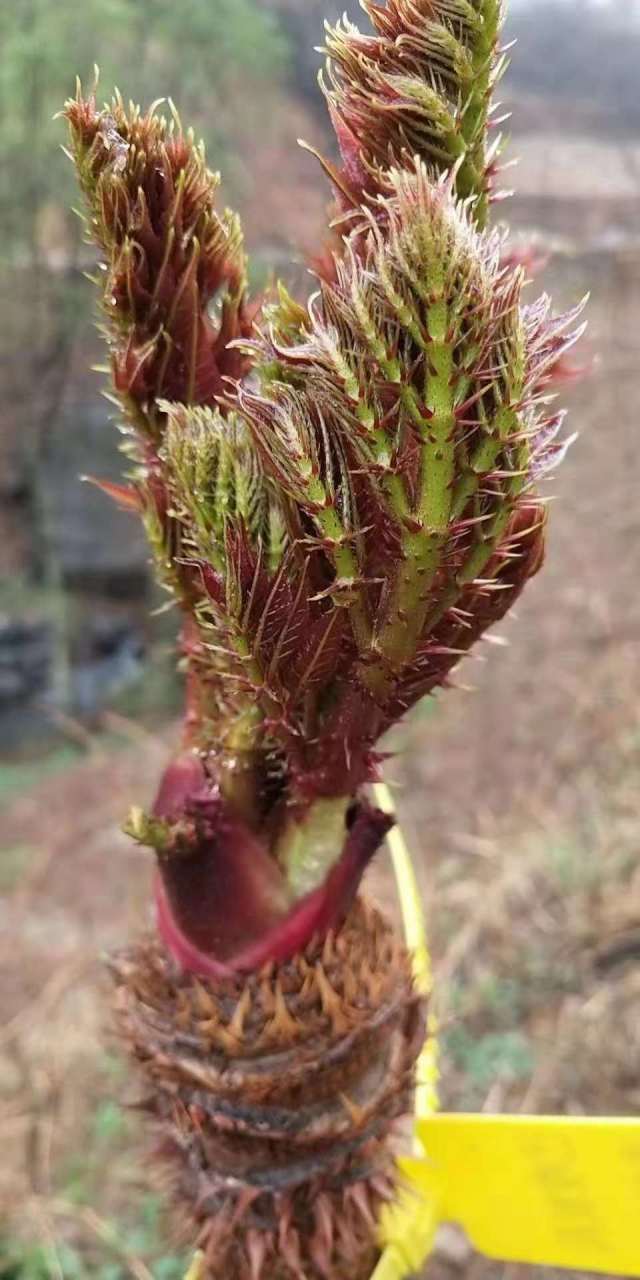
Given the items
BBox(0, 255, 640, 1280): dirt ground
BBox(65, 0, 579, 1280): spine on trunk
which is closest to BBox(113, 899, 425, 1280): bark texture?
BBox(65, 0, 579, 1280): spine on trunk

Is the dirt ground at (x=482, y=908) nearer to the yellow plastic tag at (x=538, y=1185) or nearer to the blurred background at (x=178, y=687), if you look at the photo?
the blurred background at (x=178, y=687)

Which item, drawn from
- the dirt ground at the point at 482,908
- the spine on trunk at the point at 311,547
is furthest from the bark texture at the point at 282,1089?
the dirt ground at the point at 482,908

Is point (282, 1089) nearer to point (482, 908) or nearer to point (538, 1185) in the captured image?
point (538, 1185)

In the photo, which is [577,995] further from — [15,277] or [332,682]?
[15,277]

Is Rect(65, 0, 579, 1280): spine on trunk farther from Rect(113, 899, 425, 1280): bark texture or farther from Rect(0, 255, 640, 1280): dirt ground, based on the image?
Rect(0, 255, 640, 1280): dirt ground

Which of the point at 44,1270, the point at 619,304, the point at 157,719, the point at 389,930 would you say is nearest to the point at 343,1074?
the point at 389,930

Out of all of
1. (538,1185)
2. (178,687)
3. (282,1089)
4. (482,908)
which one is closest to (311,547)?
(282,1089)

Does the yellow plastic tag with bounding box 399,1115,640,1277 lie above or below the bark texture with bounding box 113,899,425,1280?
below
